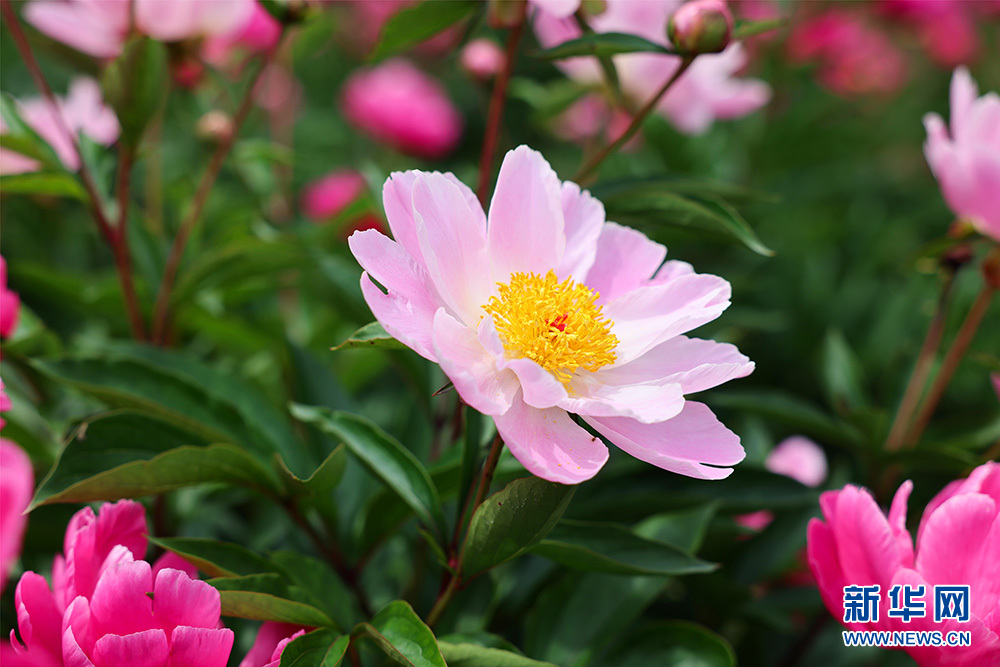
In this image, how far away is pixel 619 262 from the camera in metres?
0.66

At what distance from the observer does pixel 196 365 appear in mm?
809

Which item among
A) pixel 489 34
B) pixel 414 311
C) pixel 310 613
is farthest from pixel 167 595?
pixel 489 34

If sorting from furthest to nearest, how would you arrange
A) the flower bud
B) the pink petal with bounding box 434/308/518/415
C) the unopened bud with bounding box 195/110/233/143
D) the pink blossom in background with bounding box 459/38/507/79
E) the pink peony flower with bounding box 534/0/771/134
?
the pink blossom in background with bounding box 459/38/507/79 < the unopened bud with bounding box 195/110/233/143 < the pink peony flower with bounding box 534/0/771/134 < the flower bud < the pink petal with bounding box 434/308/518/415

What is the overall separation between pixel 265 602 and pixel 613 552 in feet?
0.86

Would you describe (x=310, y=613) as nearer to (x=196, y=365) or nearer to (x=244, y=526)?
(x=196, y=365)

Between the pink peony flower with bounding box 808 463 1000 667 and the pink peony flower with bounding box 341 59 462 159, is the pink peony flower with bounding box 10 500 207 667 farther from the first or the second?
the pink peony flower with bounding box 341 59 462 159

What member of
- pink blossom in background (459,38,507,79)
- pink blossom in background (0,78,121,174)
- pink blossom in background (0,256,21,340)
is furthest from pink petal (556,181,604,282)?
pink blossom in background (459,38,507,79)

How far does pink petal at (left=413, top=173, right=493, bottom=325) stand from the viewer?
1.79ft

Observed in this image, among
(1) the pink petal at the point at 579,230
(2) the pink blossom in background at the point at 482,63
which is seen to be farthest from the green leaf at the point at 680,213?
(2) the pink blossom in background at the point at 482,63

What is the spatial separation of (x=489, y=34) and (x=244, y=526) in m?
1.70

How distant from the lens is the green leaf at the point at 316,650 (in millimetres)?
524

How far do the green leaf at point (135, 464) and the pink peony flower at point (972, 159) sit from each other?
0.72m

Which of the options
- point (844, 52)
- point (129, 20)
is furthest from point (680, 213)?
point (844, 52)

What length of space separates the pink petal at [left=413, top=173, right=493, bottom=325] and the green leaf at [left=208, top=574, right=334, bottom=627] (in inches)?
9.1
